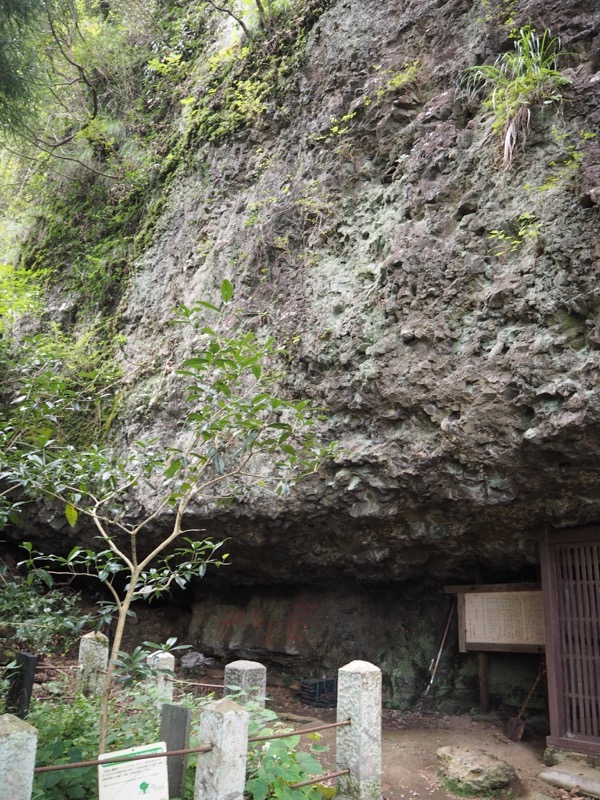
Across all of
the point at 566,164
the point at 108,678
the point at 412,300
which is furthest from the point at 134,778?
the point at 566,164

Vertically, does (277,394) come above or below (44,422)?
above

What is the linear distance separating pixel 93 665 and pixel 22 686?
5.80 feet

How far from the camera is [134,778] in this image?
10.3 ft

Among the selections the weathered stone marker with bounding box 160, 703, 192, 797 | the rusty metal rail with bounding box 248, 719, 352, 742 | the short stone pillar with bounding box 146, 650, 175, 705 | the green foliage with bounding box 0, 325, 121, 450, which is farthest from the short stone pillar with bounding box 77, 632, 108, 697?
the green foliage with bounding box 0, 325, 121, 450

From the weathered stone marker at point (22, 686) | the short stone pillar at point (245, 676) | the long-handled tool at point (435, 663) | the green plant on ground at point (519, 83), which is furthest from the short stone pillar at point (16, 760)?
the long-handled tool at point (435, 663)

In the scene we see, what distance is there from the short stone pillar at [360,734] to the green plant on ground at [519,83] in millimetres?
4775

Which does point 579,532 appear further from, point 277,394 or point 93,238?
point 93,238

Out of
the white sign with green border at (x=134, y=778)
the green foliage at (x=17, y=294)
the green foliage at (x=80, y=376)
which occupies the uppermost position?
the green foliage at (x=17, y=294)

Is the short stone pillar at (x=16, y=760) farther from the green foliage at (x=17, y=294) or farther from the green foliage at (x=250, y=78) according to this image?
the green foliage at (x=250, y=78)

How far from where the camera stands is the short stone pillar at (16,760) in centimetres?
280

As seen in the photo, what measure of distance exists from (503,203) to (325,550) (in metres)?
4.55

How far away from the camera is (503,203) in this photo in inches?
238

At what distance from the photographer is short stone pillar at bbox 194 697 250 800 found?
3592 mm

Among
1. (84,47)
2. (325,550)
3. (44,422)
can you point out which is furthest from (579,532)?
(84,47)
